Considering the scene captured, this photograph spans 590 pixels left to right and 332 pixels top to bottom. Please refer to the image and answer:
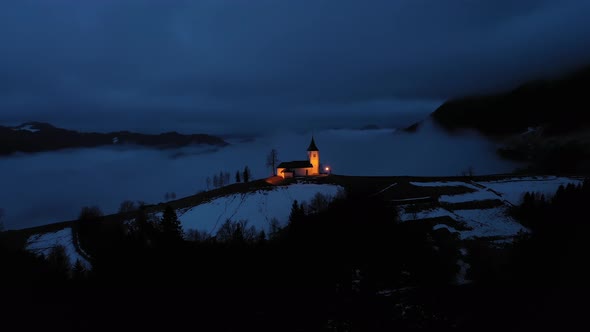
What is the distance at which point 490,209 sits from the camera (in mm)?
81812

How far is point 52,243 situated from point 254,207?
51.8 metres

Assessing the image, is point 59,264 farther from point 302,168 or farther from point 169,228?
point 302,168

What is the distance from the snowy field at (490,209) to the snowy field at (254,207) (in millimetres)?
25935

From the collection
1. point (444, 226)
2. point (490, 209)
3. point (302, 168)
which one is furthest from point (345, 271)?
point (302, 168)

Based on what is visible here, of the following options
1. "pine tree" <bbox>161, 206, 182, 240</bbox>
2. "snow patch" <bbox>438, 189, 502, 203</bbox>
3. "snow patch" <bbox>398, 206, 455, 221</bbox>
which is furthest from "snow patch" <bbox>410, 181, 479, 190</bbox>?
"pine tree" <bbox>161, 206, 182, 240</bbox>

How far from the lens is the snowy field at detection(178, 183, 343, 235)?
8494cm

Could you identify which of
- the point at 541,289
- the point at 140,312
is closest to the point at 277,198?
the point at 140,312

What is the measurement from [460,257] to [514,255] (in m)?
8.01

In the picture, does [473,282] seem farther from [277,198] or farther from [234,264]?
[277,198]

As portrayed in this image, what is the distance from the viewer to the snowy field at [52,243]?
7982cm

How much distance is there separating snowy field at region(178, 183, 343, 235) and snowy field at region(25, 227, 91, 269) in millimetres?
25281

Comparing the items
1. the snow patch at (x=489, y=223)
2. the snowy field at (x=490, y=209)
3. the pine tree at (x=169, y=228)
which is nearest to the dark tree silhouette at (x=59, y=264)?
the pine tree at (x=169, y=228)

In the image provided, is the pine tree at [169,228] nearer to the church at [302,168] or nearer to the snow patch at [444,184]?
the church at [302,168]

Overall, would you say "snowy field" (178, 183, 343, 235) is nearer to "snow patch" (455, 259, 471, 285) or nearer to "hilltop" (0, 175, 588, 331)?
"hilltop" (0, 175, 588, 331)
